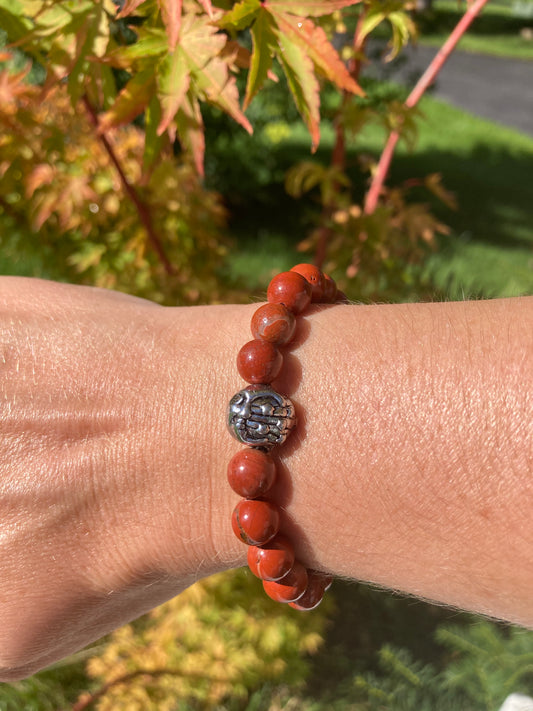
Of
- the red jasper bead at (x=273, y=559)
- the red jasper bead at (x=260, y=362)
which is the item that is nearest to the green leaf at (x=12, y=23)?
the red jasper bead at (x=260, y=362)

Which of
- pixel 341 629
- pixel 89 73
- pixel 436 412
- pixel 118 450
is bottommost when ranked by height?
pixel 341 629

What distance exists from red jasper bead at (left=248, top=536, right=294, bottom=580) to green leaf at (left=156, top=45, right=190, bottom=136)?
98cm

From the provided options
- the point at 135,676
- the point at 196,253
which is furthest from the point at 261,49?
the point at 135,676

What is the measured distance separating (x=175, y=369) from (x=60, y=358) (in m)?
0.28

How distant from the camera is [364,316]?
1.22 metres

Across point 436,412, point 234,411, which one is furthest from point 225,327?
point 436,412

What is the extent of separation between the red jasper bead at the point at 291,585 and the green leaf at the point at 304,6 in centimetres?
121

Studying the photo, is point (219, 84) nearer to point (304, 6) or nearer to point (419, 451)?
point (304, 6)

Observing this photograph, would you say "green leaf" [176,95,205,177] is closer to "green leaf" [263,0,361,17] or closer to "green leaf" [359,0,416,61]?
"green leaf" [263,0,361,17]

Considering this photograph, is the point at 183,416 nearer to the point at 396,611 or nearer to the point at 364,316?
the point at 364,316

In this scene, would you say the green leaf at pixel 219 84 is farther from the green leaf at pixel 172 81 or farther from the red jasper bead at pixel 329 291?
the red jasper bead at pixel 329 291

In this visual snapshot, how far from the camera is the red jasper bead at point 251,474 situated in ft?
3.65

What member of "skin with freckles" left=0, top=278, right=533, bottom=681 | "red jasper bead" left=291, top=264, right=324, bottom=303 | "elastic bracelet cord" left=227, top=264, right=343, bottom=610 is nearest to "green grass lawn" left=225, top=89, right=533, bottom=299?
"red jasper bead" left=291, top=264, right=324, bottom=303

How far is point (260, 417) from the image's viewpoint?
3.74ft
